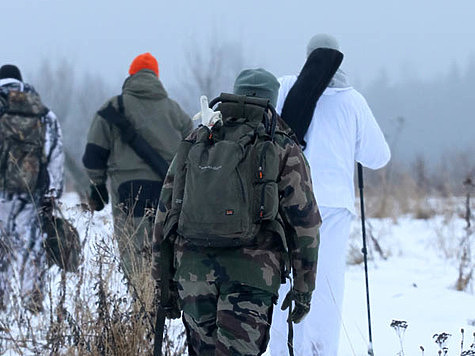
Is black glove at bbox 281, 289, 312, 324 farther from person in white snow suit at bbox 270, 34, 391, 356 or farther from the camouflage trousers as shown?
person in white snow suit at bbox 270, 34, 391, 356

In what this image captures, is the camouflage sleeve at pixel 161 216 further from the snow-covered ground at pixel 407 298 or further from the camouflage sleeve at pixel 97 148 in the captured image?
the camouflage sleeve at pixel 97 148

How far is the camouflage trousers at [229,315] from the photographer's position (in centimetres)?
197

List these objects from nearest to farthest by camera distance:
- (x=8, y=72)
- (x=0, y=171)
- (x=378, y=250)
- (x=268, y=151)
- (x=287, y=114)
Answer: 1. (x=268, y=151)
2. (x=287, y=114)
3. (x=0, y=171)
4. (x=8, y=72)
5. (x=378, y=250)

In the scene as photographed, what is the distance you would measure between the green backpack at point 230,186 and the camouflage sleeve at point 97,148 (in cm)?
217

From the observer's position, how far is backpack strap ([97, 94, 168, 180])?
4047mm

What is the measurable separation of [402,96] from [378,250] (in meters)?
89.4

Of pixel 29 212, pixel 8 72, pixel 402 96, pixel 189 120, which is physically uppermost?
pixel 8 72

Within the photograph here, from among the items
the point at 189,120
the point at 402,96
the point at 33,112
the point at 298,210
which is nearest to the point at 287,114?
the point at 298,210

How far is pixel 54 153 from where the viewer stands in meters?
4.43

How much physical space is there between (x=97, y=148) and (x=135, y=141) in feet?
0.89

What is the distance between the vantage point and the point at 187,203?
79.0 inches

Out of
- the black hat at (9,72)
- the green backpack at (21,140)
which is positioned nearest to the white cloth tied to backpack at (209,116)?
the green backpack at (21,140)

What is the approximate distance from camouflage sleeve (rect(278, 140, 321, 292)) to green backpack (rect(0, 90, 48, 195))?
267 centimetres

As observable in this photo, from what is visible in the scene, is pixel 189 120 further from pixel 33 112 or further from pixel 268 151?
pixel 268 151
